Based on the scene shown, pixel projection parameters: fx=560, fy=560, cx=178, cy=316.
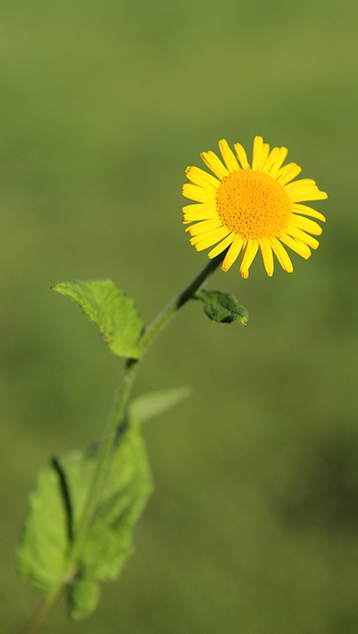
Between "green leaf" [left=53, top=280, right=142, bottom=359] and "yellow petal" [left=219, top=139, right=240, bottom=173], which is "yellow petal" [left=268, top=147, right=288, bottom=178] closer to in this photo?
"yellow petal" [left=219, top=139, right=240, bottom=173]

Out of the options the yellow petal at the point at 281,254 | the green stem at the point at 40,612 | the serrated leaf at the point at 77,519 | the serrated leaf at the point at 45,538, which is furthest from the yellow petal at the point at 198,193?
the green stem at the point at 40,612

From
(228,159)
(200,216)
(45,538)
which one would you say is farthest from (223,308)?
(45,538)

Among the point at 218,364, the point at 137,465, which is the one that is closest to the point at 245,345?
the point at 218,364

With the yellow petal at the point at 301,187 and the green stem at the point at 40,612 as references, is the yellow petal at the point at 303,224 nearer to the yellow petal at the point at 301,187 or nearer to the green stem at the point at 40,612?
the yellow petal at the point at 301,187

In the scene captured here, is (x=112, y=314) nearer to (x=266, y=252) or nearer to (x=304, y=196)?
(x=266, y=252)

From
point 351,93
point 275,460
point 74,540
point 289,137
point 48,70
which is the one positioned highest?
point 351,93

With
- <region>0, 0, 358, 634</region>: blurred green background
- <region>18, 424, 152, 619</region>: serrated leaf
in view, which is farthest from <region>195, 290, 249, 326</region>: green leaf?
<region>0, 0, 358, 634</region>: blurred green background

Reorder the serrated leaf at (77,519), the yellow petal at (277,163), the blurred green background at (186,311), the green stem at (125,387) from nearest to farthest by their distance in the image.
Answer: the green stem at (125,387), the yellow petal at (277,163), the serrated leaf at (77,519), the blurred green background at (186,311)

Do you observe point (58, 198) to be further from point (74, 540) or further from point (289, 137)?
point (74, 540)
